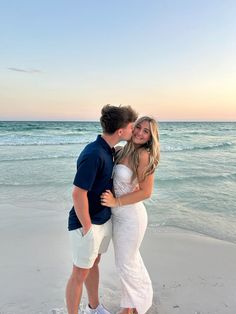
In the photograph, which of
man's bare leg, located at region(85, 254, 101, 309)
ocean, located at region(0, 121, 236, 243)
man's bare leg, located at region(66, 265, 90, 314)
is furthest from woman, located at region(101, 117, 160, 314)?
ocean, located at region(0, 121, 236, 243)

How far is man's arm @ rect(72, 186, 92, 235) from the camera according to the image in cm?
209

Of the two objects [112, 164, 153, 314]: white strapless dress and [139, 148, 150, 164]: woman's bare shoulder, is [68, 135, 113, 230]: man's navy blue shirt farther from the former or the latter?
[139, 148, 150, 164]: woman's bare shoulder

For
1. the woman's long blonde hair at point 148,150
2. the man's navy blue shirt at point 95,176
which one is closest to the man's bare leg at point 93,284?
the man's navy blue shirt at point 95,176

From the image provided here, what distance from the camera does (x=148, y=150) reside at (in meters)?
2.44

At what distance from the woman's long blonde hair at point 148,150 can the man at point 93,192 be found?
13 centimetres

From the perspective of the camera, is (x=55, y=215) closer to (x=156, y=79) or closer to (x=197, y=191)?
(x=197, y=191)

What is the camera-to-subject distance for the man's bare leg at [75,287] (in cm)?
234

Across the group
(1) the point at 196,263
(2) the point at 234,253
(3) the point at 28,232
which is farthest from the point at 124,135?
(3) the point at 28,232

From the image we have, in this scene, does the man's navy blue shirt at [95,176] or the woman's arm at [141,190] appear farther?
the woman's arm at [141,190]

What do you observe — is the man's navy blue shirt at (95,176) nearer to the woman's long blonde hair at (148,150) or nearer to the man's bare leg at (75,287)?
the woman's long blonde hair at (148,150)

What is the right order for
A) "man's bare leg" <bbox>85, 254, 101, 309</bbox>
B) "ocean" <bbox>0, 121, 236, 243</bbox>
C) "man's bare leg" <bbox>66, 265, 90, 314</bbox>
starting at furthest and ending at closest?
"ocean" <bbox>0, 121, 236, 243</bbox>, "man's bare leg" <bbox>85, 254, 101, 309</bbox>, "man's bare leg" <bbox>66, 265, 90, 314</bbox>

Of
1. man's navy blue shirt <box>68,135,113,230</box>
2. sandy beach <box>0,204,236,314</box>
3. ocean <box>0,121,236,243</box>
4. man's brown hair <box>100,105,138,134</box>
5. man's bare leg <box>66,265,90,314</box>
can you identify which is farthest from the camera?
ocean <box>0,121,236,243</box>

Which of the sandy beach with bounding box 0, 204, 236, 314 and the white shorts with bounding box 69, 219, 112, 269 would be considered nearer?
the white shorts with bounding box 69, 219, 112, 269

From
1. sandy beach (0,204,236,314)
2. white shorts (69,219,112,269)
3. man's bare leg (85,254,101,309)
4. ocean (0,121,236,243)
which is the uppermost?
white shorts (69,219,112,269)
